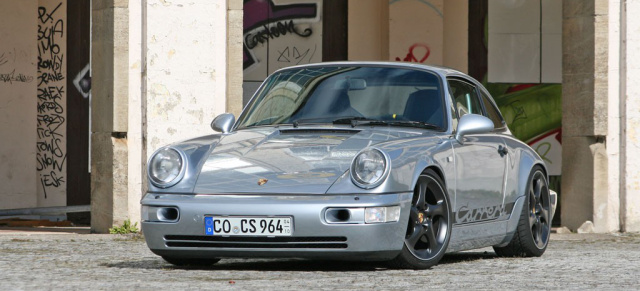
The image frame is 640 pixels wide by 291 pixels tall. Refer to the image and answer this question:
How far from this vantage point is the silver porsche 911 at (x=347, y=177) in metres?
7.20

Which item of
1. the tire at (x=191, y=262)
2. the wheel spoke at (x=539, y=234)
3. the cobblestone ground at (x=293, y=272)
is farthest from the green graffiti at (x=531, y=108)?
the tire at (x=191, y=262)

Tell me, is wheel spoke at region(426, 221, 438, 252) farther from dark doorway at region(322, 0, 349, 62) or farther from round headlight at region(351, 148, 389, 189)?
dark doorway at region(322, 0, 349, 62)

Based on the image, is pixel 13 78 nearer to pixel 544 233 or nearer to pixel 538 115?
pixel 538 115

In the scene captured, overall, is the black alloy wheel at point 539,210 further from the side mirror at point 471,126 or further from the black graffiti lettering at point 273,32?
the black graffiti lettering at point 273,32

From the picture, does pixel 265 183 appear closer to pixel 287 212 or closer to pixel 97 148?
pixel 287 212

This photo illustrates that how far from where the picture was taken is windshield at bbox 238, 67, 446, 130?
8.30 meters

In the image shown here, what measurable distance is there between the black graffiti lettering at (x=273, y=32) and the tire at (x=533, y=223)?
876 centimetres

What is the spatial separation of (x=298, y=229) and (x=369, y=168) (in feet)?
1.73

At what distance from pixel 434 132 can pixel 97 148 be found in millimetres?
5345

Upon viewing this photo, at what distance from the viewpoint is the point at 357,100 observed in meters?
8.37

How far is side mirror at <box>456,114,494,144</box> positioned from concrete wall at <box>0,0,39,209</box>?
987 centimetres

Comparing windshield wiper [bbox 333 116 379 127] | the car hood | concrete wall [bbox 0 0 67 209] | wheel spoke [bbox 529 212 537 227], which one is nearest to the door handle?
wheel spoke [bbox 529 212 537 227]

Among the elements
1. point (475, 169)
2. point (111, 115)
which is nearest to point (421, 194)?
point (475, 169)

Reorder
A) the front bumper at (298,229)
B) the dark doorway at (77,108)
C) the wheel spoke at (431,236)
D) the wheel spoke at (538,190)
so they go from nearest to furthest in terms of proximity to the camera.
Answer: the front bumper at (298,229)
the wheel spoke at (431,236)
the wheel spoke at (538,190)
the dark doorway at (77,108)
